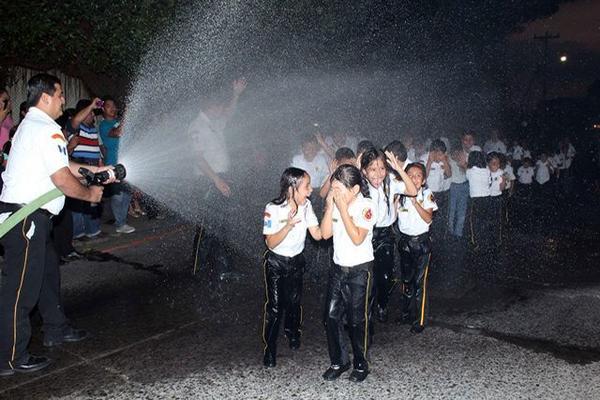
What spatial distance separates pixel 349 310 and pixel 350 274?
271 millimetres

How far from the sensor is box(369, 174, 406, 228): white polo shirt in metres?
4.65

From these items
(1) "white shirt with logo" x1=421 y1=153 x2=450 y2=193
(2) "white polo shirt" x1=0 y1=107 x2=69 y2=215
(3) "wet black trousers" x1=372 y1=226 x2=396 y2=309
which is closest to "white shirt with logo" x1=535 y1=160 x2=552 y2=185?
(1) "white shirt with logo" x1=421 y1=153 x2=450 y2=193

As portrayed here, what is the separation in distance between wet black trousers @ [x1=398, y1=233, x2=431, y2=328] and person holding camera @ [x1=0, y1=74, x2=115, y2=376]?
2.74 m

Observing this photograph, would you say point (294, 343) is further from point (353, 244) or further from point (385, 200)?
point (385, 200)

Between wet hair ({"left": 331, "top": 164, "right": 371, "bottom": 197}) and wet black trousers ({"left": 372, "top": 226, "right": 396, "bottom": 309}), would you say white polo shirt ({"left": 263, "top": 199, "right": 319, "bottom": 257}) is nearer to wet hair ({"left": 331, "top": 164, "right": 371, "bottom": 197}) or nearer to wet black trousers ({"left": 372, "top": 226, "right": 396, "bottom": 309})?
wet hair ({"left": 331, "top": 164, "right": 371, "bottom": 197})

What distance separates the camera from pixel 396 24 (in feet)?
46.7

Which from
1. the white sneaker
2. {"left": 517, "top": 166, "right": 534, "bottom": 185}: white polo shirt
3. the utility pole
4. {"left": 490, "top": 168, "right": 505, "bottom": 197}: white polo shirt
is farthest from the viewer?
the utility pole

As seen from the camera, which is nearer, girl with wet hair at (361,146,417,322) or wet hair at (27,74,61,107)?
wet hair at (27,74,61,107)

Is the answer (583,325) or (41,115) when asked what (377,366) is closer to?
(583,325)

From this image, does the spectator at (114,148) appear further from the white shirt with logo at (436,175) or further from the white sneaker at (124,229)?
the white shirt with logo at (436,175)

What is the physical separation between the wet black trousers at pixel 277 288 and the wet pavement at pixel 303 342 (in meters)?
0.27

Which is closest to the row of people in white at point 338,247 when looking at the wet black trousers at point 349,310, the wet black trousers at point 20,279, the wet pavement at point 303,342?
the wet black trousers at point 349,310

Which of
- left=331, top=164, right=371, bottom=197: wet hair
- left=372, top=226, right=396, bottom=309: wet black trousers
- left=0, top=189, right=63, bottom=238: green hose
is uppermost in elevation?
left=331, top=164, right=371, bottom=197: wet hair

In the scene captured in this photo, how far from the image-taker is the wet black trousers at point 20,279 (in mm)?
3914
